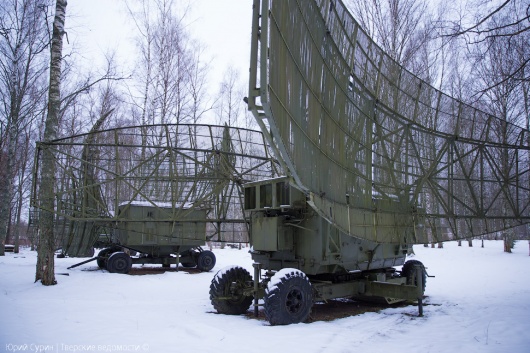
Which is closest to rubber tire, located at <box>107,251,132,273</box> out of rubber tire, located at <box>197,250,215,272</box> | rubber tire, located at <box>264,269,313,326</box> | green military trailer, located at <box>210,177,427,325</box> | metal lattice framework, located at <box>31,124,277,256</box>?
metal lattice framework, located at <box>31,124,277,256</box>

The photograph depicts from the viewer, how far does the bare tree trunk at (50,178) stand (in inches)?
387

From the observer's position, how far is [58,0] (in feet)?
34.9

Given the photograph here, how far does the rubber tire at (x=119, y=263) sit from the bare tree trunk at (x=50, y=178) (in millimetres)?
3607

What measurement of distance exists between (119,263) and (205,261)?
329 cm

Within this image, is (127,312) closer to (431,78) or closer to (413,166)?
(413,166)

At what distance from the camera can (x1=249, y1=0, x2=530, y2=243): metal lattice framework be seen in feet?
14.8

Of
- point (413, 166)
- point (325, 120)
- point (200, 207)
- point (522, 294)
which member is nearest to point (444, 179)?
point (413, 166)

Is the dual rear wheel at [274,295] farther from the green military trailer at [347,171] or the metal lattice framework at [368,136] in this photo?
the metal lattice framework at [368,136]

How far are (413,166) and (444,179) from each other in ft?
3.44

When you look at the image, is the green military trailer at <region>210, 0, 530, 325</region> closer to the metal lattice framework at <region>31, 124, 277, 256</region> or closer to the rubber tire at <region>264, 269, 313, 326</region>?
the rubber tire at <region>264, 269, 313, 326</region>

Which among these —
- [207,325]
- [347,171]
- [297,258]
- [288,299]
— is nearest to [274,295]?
[288,299]

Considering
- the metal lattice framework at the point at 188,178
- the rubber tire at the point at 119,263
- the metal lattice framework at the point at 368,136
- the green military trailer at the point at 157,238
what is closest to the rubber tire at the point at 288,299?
the metal lattice framework at the point at 368,136

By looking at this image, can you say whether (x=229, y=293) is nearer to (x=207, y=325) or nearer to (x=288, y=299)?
(x=207, y=325)

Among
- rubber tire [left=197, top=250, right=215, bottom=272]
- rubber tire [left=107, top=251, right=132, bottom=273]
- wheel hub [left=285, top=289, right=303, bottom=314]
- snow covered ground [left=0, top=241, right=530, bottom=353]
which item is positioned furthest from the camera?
rubber tire [left=197, top=250, right=215, bottom=272]
